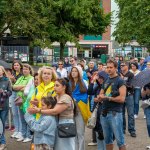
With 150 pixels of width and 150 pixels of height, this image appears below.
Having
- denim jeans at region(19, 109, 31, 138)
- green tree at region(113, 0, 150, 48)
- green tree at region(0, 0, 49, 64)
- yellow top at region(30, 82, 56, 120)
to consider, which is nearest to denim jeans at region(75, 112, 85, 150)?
yellow top at region(30, 82, 56, 120)

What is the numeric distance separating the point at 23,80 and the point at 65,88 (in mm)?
3202

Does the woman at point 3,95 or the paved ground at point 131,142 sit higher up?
the woman at point 3,95

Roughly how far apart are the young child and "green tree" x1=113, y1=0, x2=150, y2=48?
31217mm

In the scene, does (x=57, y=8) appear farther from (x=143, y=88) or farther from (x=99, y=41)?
(x=99, y=41)

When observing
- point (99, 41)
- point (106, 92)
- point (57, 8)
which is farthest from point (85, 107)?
point (99, 41)

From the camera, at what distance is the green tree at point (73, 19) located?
3756cm

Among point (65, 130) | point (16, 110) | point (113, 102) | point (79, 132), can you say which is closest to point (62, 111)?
point (65, 130)

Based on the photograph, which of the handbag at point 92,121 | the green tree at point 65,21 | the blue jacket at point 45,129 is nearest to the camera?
the blue jacket at point 45,129

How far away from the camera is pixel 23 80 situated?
888 centimetres

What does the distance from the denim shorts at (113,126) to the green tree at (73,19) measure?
2949 centimetres

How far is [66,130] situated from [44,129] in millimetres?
302

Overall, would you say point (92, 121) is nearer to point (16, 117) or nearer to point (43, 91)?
point (43, 91)

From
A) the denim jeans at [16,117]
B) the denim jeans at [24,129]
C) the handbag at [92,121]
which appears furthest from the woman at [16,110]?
the handbag at [92,121]

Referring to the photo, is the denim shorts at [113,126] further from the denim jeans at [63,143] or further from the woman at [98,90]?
the denim jeans at [63,143]
